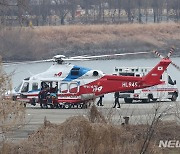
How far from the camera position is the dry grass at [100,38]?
242 ft

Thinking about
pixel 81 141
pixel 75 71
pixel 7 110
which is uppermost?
pixel 7 110

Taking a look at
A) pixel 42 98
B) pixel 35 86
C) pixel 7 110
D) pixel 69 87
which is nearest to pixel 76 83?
pixel 69 87

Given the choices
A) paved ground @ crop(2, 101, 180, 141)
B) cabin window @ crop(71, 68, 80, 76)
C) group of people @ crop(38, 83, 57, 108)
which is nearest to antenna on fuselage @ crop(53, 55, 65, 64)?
cabin window @ crop(71, 68, 80, 76)

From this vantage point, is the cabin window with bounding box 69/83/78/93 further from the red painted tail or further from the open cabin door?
the red painted tail

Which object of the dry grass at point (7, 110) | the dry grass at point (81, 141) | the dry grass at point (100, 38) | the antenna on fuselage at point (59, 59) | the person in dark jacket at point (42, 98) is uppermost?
the dry grass at point (7, 110)

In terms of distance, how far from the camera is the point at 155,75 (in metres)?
36.8

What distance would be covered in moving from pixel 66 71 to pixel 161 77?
5378 mm

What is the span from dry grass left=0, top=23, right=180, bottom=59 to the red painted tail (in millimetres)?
32268

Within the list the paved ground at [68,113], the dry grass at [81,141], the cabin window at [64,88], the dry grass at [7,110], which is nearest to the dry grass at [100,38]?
the cabin window at [64,88]

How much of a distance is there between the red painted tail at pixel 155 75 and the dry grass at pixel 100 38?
106 feet

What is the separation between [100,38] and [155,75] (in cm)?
4209

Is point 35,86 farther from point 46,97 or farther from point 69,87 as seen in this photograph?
point 69,87

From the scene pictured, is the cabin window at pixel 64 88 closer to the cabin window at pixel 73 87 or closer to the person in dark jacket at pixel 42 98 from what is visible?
the cabin window at pixel 73 87

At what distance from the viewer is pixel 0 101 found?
16.8 meters
